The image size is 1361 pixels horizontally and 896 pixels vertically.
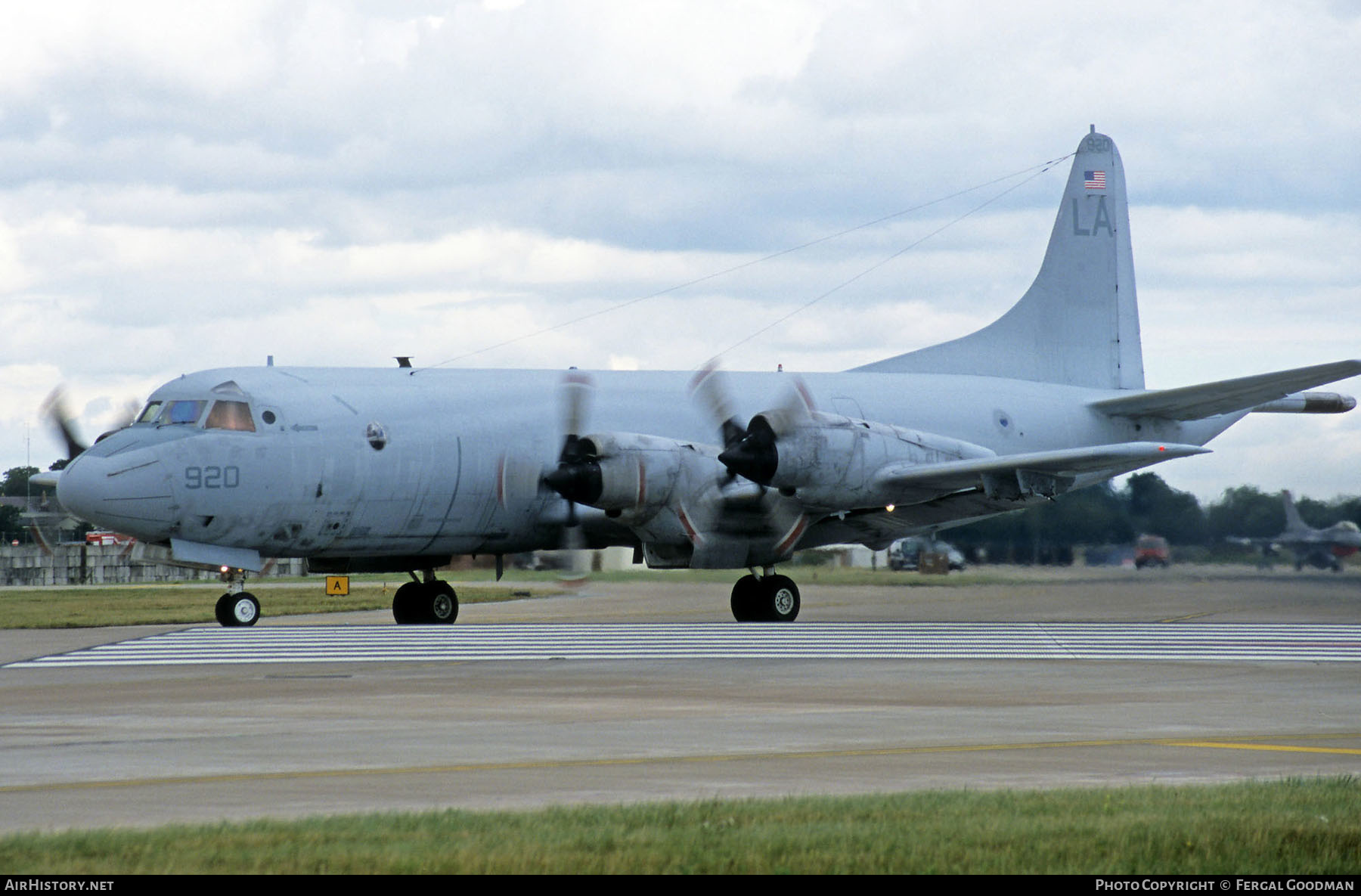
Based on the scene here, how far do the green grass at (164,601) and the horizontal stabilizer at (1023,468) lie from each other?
1387 cm

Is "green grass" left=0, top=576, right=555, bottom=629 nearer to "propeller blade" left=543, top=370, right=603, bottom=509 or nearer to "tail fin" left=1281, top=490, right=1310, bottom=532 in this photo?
"propeller blade" left=543, top=370, right=603, bottom=509

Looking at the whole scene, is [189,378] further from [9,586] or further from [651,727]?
[9,586]

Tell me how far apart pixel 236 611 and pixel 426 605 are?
3.68 m

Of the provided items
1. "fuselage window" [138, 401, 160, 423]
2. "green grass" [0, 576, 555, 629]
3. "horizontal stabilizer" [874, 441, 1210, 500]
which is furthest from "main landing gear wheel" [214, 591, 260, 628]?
"horizontal stabilizer" [874, 441, 1210, 500]

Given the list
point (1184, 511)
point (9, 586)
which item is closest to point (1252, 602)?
point (1184, 511)

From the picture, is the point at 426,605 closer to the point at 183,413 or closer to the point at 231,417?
the point at 231,417

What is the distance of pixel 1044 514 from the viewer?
2973 cm

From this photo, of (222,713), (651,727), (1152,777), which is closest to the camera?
(1152,777)

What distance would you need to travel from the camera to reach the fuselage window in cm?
2417

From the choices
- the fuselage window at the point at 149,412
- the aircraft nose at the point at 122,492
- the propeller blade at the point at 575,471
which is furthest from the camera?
the propeller blade at the point at 575,471

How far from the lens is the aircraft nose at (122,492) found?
74.8ft

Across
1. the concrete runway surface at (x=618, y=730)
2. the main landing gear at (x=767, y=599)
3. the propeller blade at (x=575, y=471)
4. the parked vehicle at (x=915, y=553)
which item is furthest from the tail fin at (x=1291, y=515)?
the propeller blade at (x=575, y=471)

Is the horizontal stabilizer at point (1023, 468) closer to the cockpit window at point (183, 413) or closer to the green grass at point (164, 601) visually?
the cockpit window at point (183, 413)
